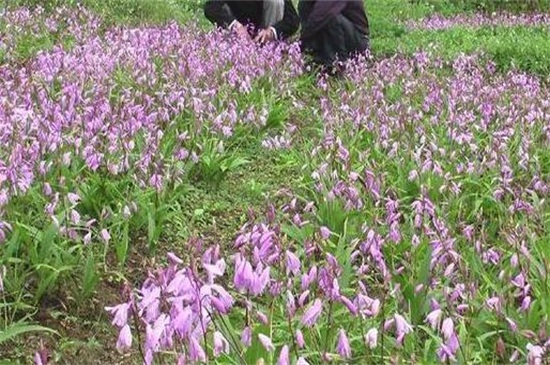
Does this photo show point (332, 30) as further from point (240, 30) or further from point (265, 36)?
point (240, 30)

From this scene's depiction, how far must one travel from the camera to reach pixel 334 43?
9344mm

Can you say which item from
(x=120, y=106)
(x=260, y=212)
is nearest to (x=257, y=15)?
(x=120, y=106)

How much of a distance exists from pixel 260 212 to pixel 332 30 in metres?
4.80

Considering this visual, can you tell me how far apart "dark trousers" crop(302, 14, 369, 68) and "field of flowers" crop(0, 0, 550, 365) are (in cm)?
109

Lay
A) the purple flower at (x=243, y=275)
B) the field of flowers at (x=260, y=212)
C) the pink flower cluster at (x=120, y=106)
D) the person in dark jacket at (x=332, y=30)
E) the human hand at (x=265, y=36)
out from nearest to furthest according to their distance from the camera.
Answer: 1. the purple flower at (x=243, y=275)
2. the field of flowers at (x=260, y=212)
3. the pink flower cluster at (x=120, y=106)
4. the person in dark jacket at (x=332, y=30)
5. the human hand at (x=265, y=36)

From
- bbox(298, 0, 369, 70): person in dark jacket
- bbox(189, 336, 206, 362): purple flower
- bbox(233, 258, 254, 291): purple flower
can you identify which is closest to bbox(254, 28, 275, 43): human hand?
bbox(298, 0, 369, 70): person in dark jacket

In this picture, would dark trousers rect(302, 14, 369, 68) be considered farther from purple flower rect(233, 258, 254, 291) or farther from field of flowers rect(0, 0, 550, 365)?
purple flower rect(233, 258, 254, 291)

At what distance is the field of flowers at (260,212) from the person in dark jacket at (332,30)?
1114 mm

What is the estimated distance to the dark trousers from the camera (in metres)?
9.30

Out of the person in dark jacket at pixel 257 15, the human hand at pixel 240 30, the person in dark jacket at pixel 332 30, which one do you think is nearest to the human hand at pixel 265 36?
the human hand at pixel 240 30

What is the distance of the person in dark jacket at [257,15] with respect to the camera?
1038cm

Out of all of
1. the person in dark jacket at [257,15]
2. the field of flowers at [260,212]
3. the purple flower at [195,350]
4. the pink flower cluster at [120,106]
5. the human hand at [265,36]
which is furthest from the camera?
the person in dark jacket at [257,15]

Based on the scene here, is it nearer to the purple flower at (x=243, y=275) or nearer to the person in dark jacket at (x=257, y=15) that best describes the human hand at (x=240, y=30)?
the person in dark jacket at (x=257, y=15)

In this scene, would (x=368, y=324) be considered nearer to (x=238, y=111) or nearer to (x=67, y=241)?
(x=67, y=241)
